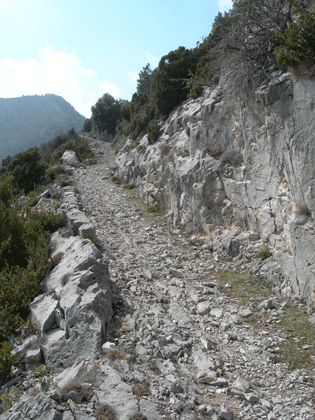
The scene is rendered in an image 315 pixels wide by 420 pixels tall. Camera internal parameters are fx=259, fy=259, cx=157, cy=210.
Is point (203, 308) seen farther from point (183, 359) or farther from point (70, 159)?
point (70, 159)

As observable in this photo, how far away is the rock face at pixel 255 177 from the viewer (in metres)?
7.42

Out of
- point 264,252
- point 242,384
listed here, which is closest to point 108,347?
point 242,384

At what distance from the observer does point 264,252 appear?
9039 millimetres

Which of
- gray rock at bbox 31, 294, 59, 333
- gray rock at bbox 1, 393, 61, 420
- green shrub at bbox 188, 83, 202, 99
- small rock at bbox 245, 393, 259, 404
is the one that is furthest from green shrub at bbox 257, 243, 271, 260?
green shrub at bbox 188, 83, 202, 99

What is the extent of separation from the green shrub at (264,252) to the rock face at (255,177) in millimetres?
199

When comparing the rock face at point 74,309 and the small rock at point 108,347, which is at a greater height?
the rock face at point 74,309

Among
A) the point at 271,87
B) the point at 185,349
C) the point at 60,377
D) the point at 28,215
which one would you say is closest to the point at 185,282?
the point at 185,349

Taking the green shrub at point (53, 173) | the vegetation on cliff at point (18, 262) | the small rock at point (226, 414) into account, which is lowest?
the small rock at point (226, 414)

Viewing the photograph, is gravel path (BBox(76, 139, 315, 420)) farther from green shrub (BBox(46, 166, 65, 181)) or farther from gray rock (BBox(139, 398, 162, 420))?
green shrub (BBox(46, 166, 65, 181))

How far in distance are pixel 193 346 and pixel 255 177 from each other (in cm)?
678

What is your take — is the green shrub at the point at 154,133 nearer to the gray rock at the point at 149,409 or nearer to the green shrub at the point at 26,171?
the green shrub at the point at 26,171

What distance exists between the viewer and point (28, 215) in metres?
13.6

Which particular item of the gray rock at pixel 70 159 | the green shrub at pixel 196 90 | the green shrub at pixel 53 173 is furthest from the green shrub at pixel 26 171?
the green shrub at pixel 196 90

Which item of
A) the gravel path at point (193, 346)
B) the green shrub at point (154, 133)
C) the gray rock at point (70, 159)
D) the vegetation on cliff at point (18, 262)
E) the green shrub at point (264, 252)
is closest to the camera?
the gravel path at point (193, 346)
